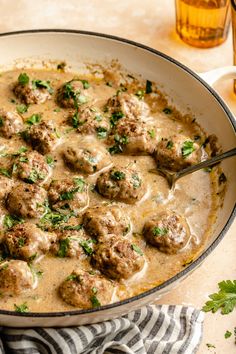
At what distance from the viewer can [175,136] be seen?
545cm

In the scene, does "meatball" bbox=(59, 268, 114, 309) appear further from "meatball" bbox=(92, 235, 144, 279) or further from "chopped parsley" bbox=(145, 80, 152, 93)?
"chopped parsley" bbox=(145, 80, 152, 93)

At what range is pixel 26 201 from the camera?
4.91 metres

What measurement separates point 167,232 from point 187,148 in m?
0.79

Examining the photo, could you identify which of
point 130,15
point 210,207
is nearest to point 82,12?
point 130,15

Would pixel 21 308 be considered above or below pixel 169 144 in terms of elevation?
below

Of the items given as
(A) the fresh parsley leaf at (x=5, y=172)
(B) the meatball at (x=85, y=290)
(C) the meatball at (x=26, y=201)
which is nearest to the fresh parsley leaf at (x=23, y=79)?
(A) the fresh parsley leaf at (x=5, y=172)

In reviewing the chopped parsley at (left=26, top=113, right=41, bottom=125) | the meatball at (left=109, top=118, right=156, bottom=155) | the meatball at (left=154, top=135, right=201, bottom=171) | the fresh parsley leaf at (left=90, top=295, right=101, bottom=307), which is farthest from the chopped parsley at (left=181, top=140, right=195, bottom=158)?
the fresh parsley leaf at (left=90, top=295, right=101, bottom=307)

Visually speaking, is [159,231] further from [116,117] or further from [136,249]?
[116,117]

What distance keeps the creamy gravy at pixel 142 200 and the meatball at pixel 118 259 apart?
64 millimetres

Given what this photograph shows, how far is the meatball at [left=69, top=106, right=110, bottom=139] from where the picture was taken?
554 centimetres

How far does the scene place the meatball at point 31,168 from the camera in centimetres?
512

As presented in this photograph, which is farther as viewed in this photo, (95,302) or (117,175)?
(117,175)

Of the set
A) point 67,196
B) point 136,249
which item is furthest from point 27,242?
point 136,249

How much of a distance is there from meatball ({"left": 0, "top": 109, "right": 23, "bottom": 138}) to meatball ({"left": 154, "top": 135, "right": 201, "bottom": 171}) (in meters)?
1.07
